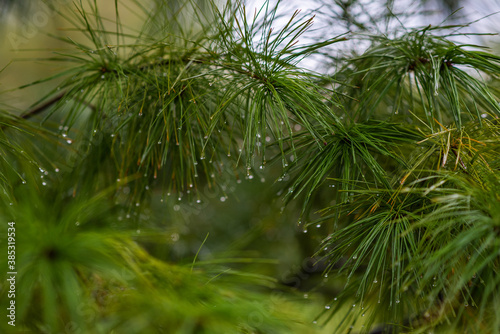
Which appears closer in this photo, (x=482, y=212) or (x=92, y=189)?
(x=482, y=212)

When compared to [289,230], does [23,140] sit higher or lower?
higher

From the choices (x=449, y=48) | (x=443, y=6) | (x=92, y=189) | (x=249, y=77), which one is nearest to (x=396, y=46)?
(x=449, y=48)

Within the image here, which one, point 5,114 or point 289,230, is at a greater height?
point 5,114

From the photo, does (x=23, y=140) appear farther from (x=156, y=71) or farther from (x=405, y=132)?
(x=405, y=132)

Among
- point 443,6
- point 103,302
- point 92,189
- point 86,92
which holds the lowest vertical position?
point 103,302

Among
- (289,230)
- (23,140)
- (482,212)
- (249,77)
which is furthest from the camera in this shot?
(289,230)

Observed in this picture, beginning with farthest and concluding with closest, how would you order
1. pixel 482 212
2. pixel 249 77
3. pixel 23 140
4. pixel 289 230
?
pixel 289 230 < pixel 23 140 < pixel 249 77 < pixel 482 212

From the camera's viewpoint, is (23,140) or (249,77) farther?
(23,140)

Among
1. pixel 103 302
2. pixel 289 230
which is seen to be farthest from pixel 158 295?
pixel 289 230

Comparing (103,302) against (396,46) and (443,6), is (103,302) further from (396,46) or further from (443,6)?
(443,6)
